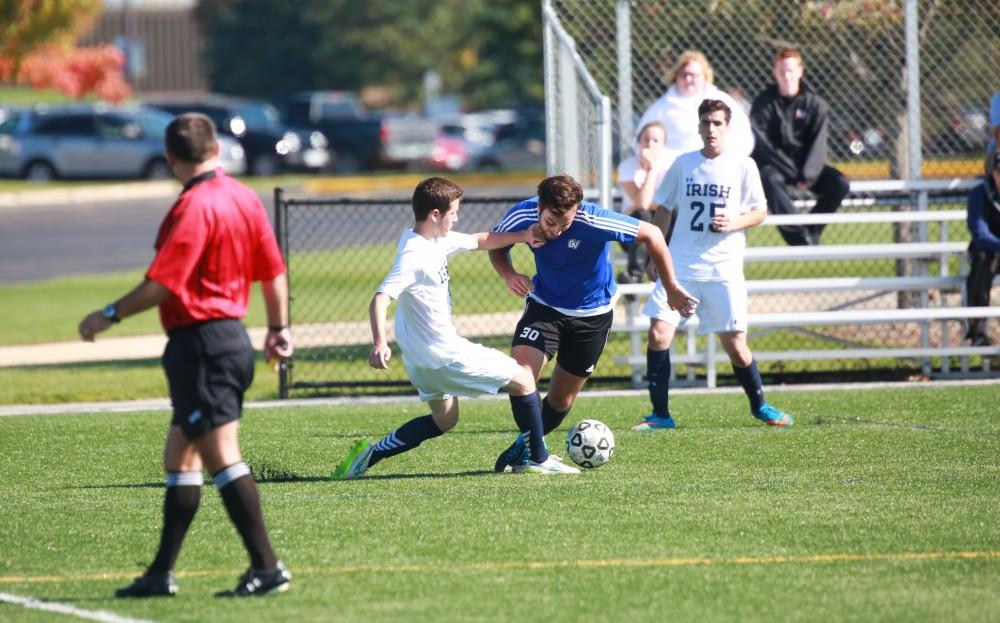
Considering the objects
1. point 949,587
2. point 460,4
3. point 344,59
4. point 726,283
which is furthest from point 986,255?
point 460,4

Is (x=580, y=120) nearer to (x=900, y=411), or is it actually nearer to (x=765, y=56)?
(x=765, y=56)

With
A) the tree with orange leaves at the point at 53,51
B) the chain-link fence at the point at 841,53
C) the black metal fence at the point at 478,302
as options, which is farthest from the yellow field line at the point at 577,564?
the tree with orange leaves at the point at 53,51

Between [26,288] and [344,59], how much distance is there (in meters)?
36.5

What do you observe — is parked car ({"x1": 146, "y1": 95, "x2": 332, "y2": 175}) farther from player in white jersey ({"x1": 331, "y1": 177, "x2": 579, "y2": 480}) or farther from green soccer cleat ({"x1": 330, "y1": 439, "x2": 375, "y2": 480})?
player in white jersey ({"x1": 331, "y1": 177, "x2": 579, "y2": 480})

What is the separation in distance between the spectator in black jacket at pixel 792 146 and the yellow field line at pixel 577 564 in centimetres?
622

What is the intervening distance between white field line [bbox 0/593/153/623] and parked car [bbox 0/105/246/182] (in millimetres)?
32415

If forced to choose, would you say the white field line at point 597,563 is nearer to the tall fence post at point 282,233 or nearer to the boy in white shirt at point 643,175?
the boy in white shirt at point 643,175

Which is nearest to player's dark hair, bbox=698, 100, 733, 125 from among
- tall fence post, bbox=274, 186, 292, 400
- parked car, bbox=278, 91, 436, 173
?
tall fence post, bbox=274, 186, 292, 400

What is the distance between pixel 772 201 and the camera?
11.9 metres

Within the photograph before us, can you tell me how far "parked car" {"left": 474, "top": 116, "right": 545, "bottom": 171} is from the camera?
129 ft

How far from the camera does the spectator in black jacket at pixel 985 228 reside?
444 inches

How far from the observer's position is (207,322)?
5477mm

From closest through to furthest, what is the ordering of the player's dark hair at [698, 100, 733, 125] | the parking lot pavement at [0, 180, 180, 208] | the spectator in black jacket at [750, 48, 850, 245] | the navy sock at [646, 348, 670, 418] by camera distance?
the player's dark hair at [698, 100, 733, 125] → the navy sock at [646, 348, 670, 418] → the spectator in black jacket at [750, 48, 850, 245] → the parking lot pavement at [0, 180, 180, 208]

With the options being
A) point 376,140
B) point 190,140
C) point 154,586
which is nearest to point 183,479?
point 154,586
